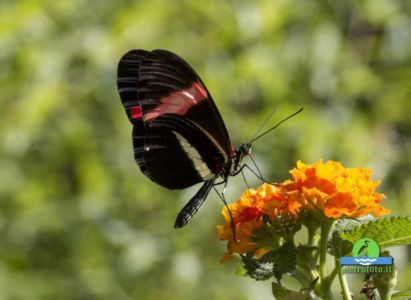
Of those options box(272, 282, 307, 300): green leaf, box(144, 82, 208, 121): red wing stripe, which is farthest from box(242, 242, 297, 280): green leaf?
box(144, 82, 208, 121): red wing stripe

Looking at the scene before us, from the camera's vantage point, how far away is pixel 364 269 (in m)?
1.19

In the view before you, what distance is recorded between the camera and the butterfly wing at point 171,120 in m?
1.67

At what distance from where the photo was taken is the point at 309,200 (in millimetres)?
1251

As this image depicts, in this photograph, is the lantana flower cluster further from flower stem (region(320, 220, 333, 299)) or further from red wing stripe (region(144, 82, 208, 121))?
red wing stripe (region(144, 82, 208, 121))

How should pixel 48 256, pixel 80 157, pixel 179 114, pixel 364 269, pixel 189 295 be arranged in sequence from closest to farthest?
pixel 364 269, pixel 179 114, pixel 189 295, pixel 80 157, pixel 48 256

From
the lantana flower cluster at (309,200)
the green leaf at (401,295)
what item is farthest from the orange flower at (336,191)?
the green leaf at (401,295)

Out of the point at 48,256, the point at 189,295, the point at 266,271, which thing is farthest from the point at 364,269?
the point at 48,256

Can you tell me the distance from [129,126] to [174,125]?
3.74 ft

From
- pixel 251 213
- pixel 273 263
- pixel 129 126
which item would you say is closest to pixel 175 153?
pixel 251 213

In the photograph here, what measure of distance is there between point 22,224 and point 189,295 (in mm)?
685

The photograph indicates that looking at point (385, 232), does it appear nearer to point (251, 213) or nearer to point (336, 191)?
point (336, 191)

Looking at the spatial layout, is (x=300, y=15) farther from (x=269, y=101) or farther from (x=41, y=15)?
(x=41, y=15)

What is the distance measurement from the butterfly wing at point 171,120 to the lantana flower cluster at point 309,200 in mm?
437

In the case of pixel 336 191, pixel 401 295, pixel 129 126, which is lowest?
pixel 129 126
